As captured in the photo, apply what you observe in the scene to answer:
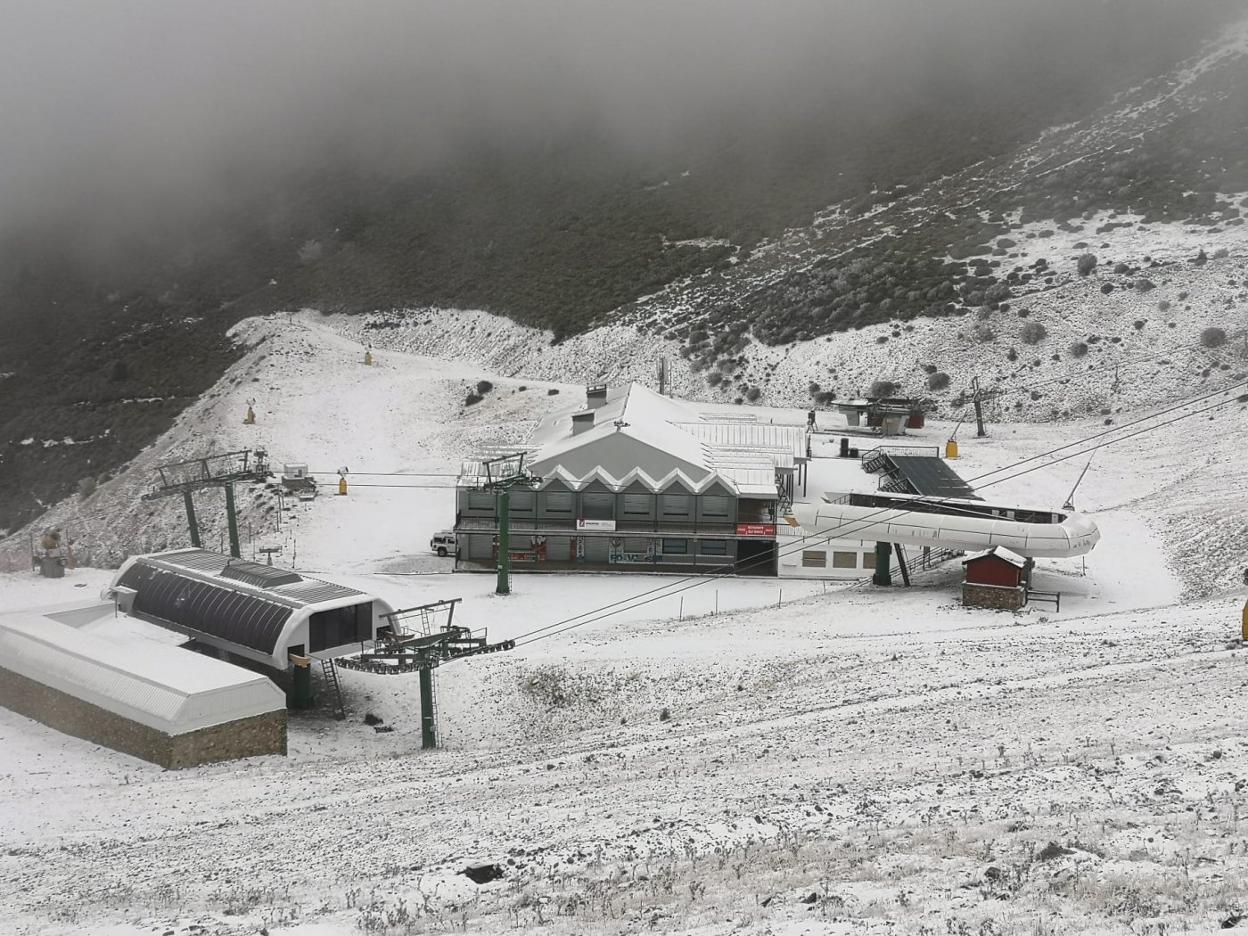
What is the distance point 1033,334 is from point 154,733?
196ft

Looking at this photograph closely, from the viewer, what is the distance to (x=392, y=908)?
14.5 m

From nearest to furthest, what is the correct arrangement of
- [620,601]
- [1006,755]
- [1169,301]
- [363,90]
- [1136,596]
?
[1006,755] < [1136,596] < [620,601] < [1169,301] < [363,90]

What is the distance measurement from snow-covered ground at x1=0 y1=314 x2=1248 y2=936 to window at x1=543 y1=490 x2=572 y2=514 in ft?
9.89

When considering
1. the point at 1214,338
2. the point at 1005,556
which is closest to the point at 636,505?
the point at 1005,556

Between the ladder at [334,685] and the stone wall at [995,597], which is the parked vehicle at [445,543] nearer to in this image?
the ladder at [334,685]

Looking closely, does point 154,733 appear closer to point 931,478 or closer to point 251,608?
point 251,608

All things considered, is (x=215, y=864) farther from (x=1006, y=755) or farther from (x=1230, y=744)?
(x=1230, y=744)

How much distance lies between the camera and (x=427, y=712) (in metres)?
27.7

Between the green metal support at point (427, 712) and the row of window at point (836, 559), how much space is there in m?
20.3

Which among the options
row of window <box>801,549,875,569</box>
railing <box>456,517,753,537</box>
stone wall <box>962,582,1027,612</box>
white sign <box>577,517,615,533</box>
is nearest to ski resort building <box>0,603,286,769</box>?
railing <box>456,517,753,537</box>

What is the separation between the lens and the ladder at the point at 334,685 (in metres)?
30.7

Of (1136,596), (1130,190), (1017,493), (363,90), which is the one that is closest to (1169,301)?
(1130,190)

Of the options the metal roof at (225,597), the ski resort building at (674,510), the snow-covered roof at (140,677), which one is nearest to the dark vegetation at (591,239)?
the ski resort building at (674,510)

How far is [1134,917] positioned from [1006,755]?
26.7 feet
